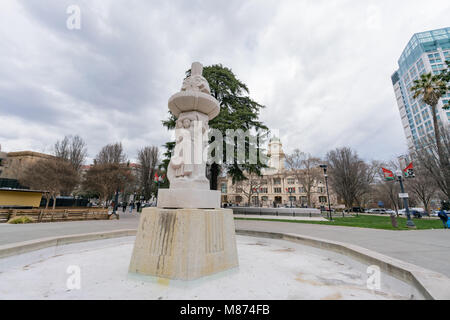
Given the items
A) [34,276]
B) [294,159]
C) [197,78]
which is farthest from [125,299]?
[294,159]

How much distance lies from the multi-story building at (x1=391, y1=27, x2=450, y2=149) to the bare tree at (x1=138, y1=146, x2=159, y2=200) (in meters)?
75.8

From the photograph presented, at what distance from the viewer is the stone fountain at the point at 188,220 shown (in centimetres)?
306

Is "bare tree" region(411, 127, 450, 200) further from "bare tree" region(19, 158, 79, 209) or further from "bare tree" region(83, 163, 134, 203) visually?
"bare tree" region(19, 158, 79, 209)

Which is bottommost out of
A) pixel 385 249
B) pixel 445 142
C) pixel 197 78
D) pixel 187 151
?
pixel 385 249

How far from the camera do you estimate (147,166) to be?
31031mm

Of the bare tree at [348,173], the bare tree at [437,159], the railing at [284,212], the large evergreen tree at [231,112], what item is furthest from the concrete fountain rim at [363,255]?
the bare tree at [348,173]

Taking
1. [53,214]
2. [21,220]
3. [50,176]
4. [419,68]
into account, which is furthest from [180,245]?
[419,68]

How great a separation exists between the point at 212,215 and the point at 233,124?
12.8 metres

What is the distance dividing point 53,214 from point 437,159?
3379 centimetres

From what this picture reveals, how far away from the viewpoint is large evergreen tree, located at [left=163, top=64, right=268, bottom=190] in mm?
Answer: 16625

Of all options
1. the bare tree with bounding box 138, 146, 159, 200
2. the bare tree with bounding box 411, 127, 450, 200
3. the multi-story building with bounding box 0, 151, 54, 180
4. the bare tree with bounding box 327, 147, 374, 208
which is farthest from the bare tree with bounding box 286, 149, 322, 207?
the multi-story building with bounding box 0, 151, 54, 180

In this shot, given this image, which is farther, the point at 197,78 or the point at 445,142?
the point at 445,142
